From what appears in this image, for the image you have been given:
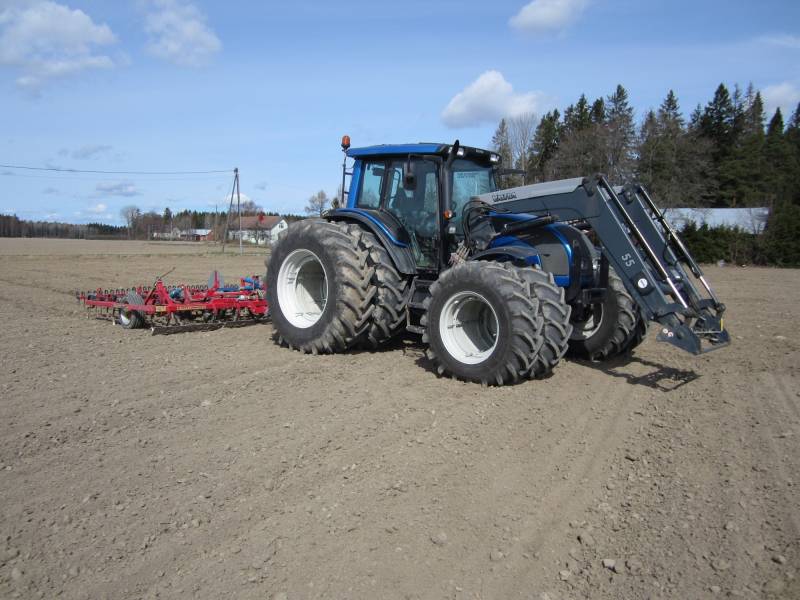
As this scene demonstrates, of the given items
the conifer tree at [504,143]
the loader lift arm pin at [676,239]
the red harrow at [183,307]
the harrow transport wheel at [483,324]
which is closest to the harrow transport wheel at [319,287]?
the harrow transport wheel at [483,324]

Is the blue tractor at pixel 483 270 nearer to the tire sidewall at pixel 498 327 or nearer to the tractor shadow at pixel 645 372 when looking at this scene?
the tire sidewall at pixel 498 327

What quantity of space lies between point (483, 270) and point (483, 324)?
103cm

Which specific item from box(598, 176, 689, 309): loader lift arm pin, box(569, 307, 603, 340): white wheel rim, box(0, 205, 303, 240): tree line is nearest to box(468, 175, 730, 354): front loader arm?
box(598, 176, 689, 309): loader lift arm pin

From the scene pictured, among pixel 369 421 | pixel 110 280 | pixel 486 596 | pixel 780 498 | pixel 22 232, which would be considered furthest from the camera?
pixel 22 232

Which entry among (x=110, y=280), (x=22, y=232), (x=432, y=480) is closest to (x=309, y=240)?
(x=432, y=480)

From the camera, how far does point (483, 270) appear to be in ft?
20.9

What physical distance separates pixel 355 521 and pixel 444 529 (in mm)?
509

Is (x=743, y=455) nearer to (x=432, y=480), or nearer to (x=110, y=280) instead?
(x=432, y=480)

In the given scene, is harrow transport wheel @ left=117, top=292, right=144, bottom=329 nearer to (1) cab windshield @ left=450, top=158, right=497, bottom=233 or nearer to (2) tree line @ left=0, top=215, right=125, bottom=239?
(1) cab windshield @ left=450, top=158, right=497, bottom=233

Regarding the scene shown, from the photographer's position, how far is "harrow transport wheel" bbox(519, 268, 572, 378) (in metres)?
6.08

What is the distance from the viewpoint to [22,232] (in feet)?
261

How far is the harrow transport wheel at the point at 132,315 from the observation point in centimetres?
941

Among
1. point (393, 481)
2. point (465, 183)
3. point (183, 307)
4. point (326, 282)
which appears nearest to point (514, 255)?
point (465, 183)

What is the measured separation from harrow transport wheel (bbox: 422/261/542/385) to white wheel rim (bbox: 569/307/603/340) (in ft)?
3.51
